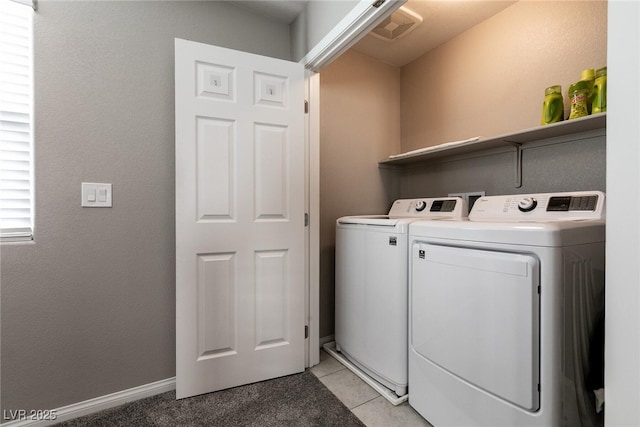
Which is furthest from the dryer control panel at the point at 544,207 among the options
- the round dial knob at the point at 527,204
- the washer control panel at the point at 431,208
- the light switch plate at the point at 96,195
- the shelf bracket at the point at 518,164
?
the light switch plate at the point at 96,195

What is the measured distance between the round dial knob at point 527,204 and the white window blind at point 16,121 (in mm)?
2391

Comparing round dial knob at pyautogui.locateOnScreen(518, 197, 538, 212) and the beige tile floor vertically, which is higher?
round dial knob at pyautogui.locateOnScreen(518, 197, 538, 212)

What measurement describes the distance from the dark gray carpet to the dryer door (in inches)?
23.7

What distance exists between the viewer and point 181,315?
61.6 inches

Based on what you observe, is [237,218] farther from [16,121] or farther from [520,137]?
[520,137]

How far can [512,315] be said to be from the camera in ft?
3.40

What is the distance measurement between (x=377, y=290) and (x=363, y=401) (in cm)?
59

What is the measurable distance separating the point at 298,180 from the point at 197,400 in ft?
4.42

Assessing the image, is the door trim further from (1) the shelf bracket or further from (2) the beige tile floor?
(1) the shelf bracket

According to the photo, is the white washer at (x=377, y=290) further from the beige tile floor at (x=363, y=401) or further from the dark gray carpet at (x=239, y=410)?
the dark gray carpet at (x=239, y=410)

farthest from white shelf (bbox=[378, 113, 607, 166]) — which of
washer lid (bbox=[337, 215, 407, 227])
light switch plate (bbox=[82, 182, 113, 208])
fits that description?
light switch plate (bbox=[82, 182, 113, 208])

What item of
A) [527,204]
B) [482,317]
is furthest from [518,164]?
[482,317]

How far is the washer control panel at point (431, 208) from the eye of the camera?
74.0 inches

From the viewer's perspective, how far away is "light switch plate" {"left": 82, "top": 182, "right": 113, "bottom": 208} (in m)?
1.43
